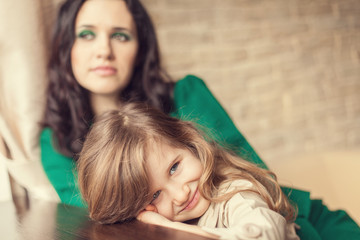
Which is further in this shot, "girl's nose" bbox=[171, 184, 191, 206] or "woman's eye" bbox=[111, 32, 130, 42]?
"woman's eye" bbox=[111, 32, 130, 42]

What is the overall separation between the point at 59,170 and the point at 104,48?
374 millimetres

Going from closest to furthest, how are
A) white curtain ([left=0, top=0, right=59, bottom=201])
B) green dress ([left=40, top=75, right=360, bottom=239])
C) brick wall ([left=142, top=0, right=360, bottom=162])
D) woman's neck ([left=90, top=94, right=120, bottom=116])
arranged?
green dress ([left=40, top=75, right=360, bottom=239]) → white curtain ([left=0, top=0, right=59, bottom=201]) → woman's neck ([left=90, top=94, right=120, bottom=116]) → brick wall ([left=142, top=0, right=360, bottom=162])

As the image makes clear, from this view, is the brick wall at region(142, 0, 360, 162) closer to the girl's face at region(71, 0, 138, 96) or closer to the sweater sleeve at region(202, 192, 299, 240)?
the girl's face at region(71, 0, 138, 96)

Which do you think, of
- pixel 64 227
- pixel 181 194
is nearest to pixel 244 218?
pixel 181 194

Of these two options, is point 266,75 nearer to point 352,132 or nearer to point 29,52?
point 352,132

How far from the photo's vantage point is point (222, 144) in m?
1.10

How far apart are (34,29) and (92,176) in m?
0.63

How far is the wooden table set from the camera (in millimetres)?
642

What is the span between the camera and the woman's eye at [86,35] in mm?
1210

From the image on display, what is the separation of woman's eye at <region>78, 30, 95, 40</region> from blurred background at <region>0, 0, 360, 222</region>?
40 centimetres

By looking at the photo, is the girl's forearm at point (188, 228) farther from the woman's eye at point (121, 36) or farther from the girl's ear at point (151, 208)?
the woman's eye at point (121, 36)

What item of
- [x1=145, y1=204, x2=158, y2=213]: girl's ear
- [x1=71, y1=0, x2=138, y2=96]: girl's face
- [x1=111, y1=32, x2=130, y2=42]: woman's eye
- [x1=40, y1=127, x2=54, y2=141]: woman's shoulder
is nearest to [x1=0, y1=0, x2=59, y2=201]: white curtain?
[x1=40, y1=127, x2=54, y2=141]: woman's shoulder

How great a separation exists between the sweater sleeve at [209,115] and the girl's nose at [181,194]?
0.99 feet

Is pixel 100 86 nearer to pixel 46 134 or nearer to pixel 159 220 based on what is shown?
pixel 46 134
